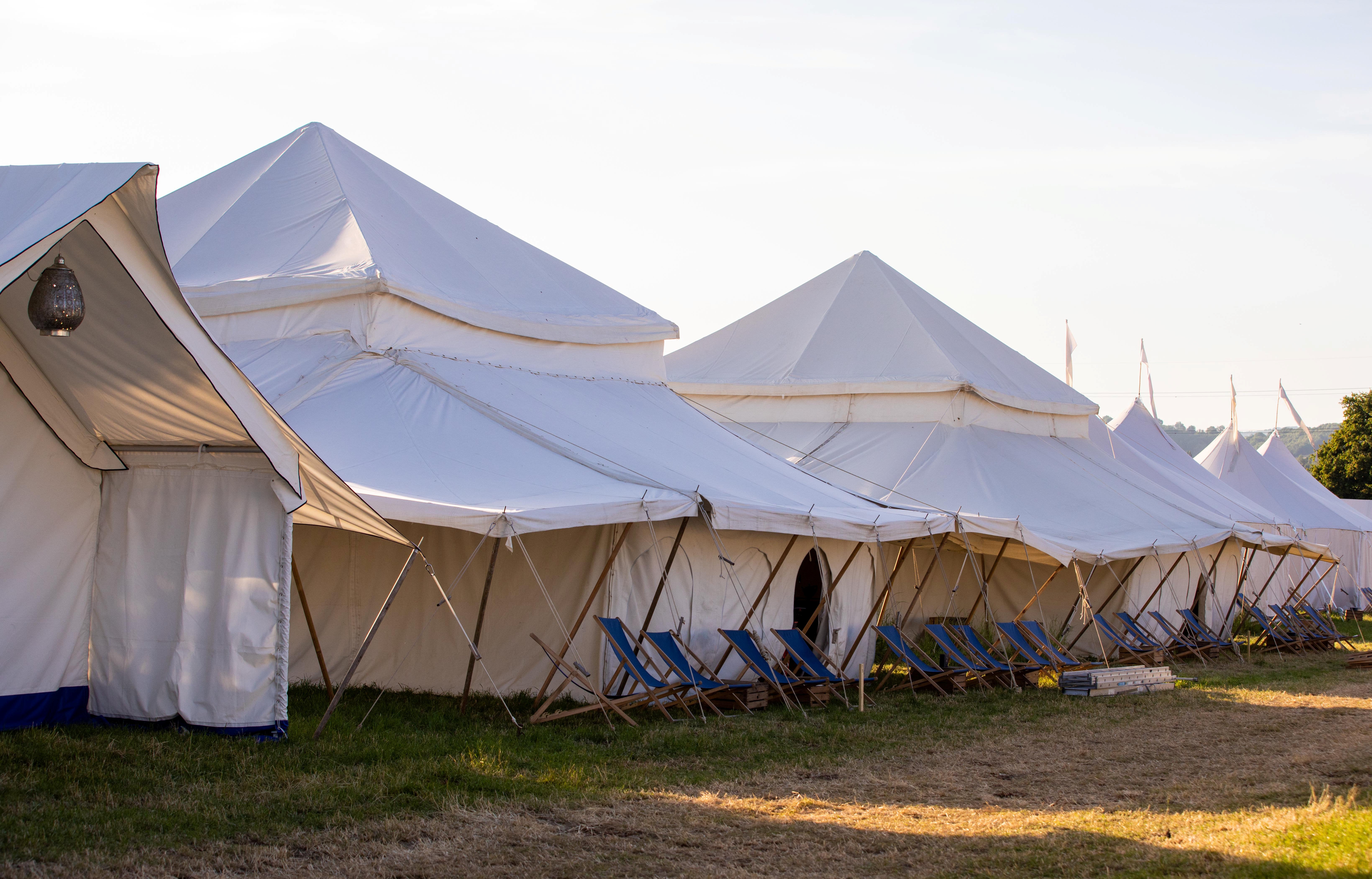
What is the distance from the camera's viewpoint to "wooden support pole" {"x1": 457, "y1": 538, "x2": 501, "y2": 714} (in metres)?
7.57

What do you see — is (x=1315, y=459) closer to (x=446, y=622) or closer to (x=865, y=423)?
(x=865, y=423)

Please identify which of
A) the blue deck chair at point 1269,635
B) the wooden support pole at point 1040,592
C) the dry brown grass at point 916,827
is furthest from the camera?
the blue deck chair at point 1269,635

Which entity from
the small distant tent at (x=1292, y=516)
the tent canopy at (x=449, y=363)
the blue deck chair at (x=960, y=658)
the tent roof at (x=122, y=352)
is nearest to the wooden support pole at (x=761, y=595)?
the tent canopy at (x=449, y=363)

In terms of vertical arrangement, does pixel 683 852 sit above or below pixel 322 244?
below

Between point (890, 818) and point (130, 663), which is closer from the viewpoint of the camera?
point (890, 818)

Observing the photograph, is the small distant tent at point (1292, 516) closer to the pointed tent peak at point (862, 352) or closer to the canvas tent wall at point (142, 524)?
the pointed tent peak at point (862, 352)

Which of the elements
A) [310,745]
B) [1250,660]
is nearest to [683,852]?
[310,745]

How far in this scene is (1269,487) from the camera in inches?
990

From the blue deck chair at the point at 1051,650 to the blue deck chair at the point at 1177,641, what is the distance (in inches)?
68.9

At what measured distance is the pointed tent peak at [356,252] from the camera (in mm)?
9641

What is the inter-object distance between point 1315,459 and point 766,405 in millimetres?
29198

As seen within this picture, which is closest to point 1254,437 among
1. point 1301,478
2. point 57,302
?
point 1301,478

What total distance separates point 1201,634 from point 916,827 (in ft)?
35.5

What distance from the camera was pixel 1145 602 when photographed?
47.5 ft
